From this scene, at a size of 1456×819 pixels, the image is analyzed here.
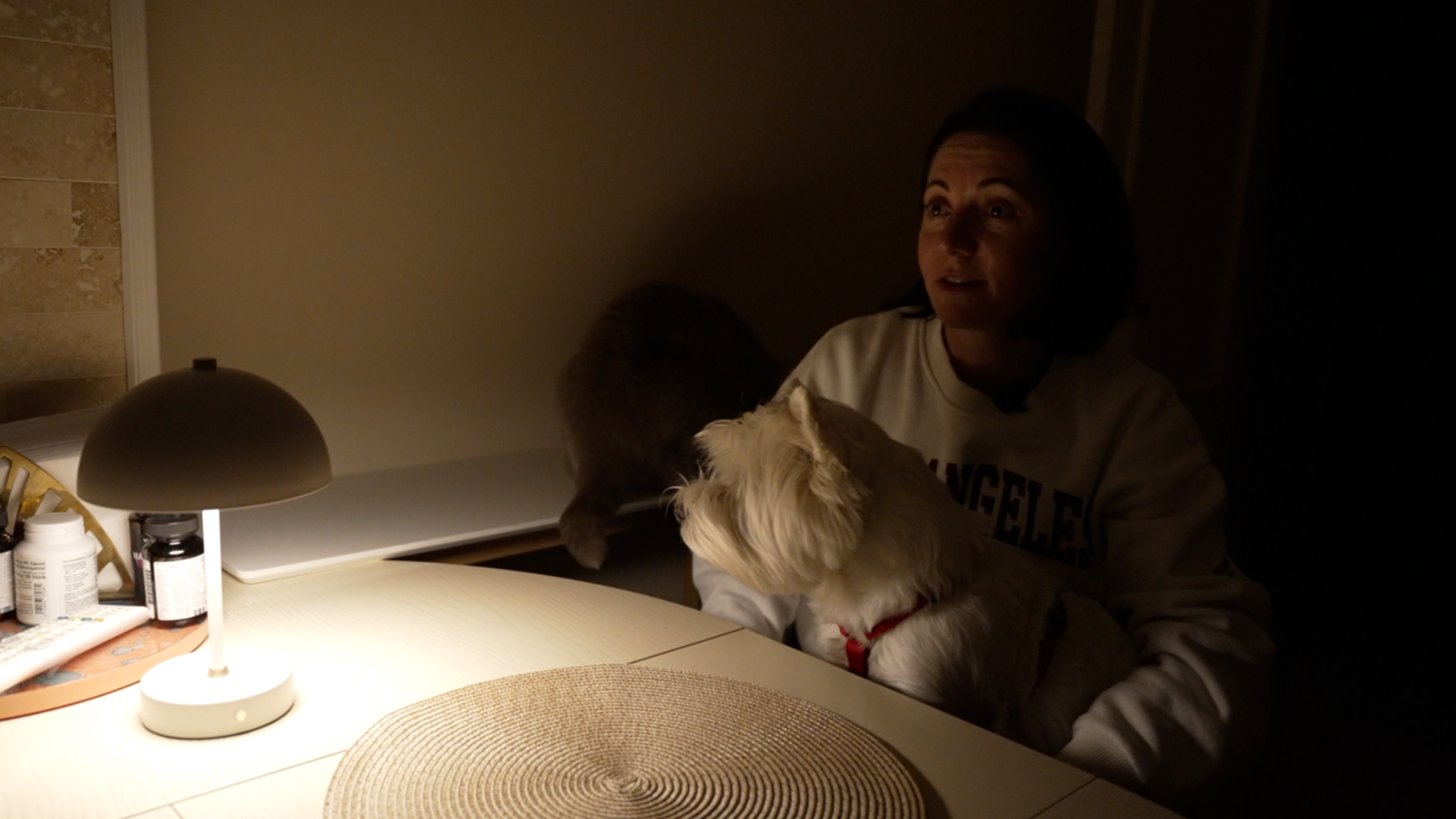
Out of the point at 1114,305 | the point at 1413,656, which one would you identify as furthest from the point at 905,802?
the point at 1413,656

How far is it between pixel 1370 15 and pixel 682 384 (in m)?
2.40

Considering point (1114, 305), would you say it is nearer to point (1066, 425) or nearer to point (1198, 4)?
point (1066, 425)

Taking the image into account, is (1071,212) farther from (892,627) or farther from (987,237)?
(892,627)

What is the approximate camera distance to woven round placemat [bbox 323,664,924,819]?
0.80 metres

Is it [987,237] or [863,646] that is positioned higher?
[987,237]

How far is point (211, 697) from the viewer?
3.02 feet

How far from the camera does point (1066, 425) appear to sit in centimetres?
140

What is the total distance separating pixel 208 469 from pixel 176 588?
0.39 m

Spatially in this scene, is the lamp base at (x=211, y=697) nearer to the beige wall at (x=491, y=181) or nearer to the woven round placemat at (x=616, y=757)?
the woven round placemat at (x=616, y=757)

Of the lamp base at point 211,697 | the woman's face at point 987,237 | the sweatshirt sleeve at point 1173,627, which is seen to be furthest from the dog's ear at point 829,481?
the lamp base at point 211,697

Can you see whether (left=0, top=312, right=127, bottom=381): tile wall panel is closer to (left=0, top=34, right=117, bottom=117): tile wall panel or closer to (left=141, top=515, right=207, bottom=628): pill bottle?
(left=0, top=34, right=117, bottom=117): tile wall panel

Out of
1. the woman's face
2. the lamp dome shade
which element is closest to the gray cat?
the woman's face

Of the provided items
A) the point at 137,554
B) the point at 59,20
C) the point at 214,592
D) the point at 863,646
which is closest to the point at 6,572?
the point at 137,554

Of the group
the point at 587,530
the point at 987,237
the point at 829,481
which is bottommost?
the point at 587,530
